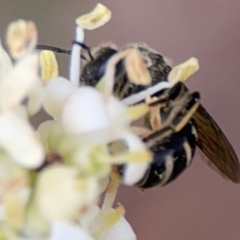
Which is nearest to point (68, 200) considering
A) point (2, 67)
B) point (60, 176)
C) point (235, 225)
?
point (60, 176)

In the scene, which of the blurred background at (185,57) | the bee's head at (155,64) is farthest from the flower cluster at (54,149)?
the blurred background at (185,57)

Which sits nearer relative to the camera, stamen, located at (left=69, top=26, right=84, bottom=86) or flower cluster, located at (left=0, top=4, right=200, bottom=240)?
flower cluster, located at (left=0, top=4, right=200, bottom=240)

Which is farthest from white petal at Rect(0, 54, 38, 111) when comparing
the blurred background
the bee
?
the blurred background

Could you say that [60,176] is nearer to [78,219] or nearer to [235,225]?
[78,219]

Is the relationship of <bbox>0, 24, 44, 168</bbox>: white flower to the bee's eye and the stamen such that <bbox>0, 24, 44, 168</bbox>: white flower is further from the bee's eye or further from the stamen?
the bee's eye

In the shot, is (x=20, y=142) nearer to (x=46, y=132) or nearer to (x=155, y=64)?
(x=46, y=132)
